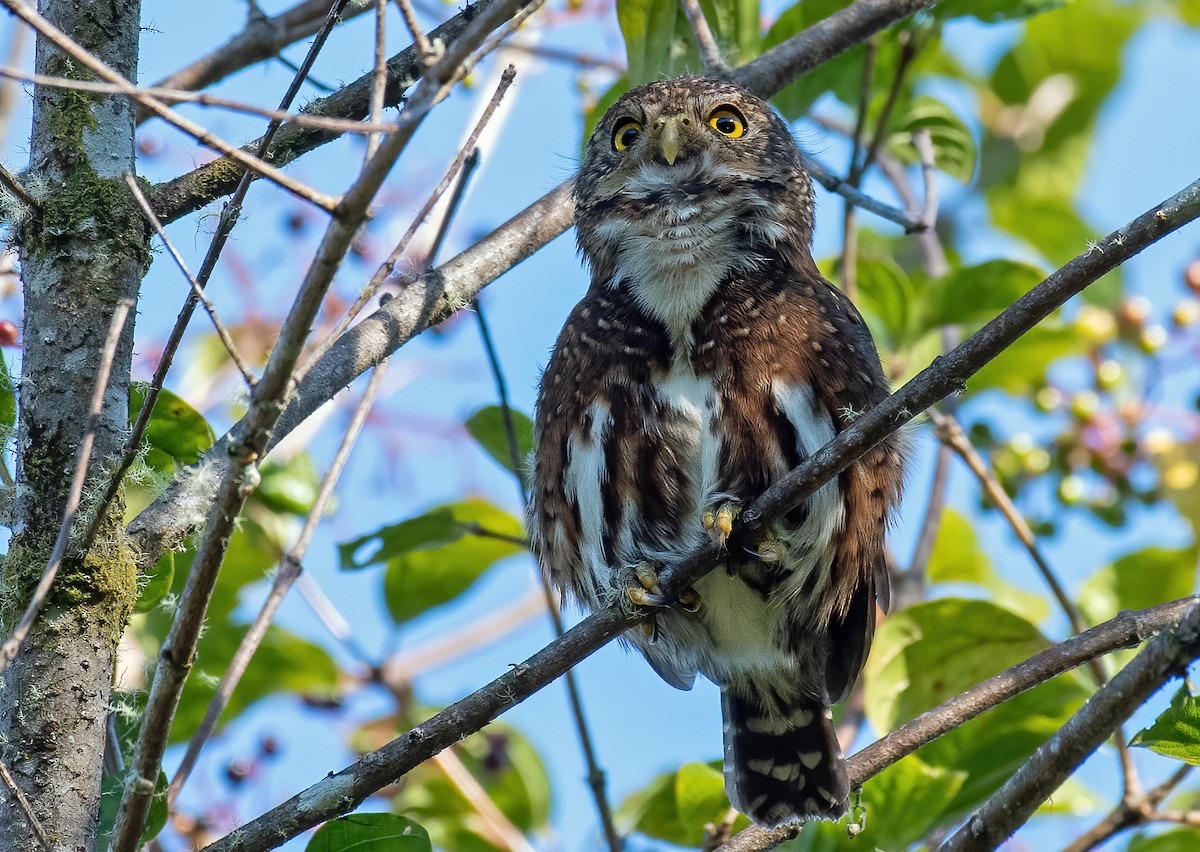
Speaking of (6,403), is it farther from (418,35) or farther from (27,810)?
(418,35)

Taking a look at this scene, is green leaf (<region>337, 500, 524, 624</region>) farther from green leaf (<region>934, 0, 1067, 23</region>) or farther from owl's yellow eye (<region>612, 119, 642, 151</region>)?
green leaf (<region>934, 0, 1067, 23</region>)

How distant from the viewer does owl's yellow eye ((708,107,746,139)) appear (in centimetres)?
415

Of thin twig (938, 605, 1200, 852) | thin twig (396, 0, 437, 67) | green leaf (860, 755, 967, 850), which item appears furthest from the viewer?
green leaf (860, 755, 967, 850)

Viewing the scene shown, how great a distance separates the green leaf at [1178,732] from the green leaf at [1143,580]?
6.80ft

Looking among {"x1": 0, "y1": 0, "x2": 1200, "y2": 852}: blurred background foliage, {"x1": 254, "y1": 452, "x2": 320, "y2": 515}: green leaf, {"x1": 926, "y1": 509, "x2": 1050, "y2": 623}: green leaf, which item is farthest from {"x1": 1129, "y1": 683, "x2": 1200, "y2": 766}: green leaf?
{"x1": 926, "y1": 509, "x2": 1050, "y2": 623}: green leaf

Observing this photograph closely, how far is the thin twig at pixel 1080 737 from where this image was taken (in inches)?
84.0

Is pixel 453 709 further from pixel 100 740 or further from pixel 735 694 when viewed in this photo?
pixel 735 694

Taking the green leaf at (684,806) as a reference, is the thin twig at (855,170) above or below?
above

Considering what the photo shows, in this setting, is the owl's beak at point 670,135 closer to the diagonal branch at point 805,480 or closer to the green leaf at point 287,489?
the green leaf at point 287,489

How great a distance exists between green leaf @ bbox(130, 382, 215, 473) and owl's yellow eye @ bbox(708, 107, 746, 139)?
1879mm

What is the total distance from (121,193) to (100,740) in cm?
114

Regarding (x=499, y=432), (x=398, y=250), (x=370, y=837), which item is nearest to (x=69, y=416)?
(x=398, y=250)

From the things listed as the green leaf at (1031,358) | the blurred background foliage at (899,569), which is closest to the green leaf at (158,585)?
the blurred background foliage at (899,569)

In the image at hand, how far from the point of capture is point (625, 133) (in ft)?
13.9
